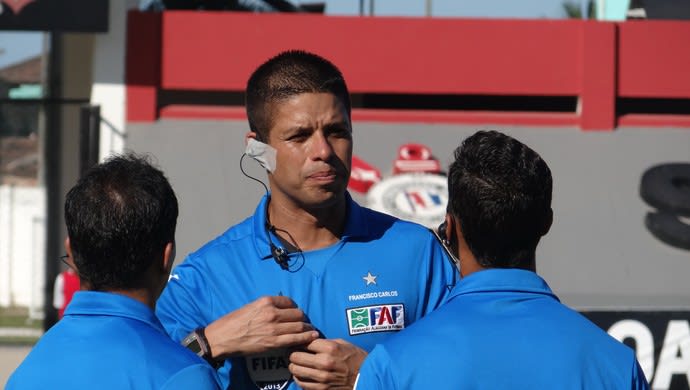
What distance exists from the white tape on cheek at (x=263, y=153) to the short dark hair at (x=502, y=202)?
0.89 m

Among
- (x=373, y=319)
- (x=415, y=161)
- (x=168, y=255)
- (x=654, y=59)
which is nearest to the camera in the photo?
(x=168, y=255)

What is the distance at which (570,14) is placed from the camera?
30.1 m

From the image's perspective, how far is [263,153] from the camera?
336 centimetres

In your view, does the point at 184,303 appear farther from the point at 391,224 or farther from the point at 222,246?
the point at 391,224

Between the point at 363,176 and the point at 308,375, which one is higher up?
the point at 363,176

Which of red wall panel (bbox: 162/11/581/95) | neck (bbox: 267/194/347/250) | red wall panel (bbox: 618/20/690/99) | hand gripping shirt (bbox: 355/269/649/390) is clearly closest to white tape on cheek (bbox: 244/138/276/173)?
neck (bbox: 267/194/347/250)

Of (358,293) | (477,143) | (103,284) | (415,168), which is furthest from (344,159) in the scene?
(415,168)

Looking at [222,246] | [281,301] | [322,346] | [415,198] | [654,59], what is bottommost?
[415,198]

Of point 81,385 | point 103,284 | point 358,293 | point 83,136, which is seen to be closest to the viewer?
point 81,385

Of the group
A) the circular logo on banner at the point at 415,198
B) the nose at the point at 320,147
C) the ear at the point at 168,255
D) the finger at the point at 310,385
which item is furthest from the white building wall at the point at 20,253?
the ear at the point at 168,255

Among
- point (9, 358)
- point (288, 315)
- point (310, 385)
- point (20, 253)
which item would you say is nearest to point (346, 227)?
point (288, 315)

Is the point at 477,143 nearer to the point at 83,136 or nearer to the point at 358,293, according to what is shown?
the point at 358,293

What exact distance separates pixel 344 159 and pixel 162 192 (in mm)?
833

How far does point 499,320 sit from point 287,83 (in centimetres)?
119
